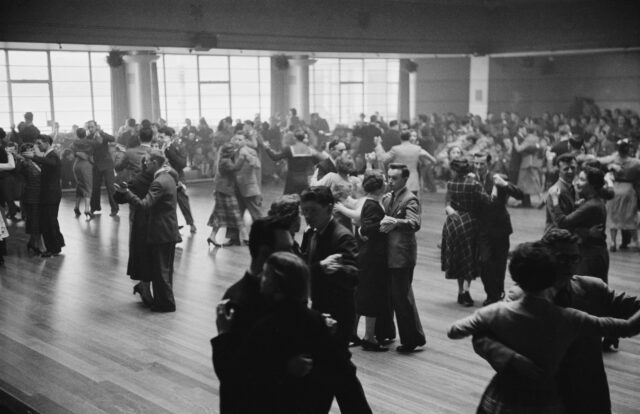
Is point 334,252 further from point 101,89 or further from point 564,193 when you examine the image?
point 101,89

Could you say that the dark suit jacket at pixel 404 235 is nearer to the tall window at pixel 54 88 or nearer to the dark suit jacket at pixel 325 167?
the dark suit jacket at pixel 325 167

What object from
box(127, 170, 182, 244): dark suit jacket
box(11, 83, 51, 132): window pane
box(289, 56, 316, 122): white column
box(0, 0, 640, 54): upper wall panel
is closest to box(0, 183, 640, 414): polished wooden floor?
box(127, 170, 182, 244): dark suit jacket

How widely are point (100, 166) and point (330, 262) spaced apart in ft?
27.8

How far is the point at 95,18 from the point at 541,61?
11437 millimetres

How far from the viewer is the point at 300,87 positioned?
18531mm

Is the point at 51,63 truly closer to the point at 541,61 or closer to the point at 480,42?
the point at 480,42

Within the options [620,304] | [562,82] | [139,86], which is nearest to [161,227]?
[620,304]

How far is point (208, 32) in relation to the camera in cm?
1410

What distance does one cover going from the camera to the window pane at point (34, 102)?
53.6 feet

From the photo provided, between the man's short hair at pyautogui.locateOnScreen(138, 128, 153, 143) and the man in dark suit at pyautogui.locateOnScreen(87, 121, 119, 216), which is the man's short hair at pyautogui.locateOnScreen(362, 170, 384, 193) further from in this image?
the man in dark suit at pyautogui.locateOnScreen(87, 121, 119, 216)

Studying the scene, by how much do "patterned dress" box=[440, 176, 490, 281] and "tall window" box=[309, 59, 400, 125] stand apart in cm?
1471

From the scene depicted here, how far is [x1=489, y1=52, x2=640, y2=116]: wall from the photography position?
19.0 meters

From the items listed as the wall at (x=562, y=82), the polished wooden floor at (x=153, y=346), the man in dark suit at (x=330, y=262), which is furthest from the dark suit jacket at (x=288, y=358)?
the wall at (x=562, y=82)

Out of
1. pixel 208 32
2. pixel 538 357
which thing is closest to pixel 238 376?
pixel 538 357
